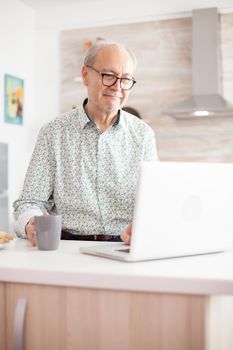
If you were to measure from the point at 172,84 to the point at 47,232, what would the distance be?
336 centimetres

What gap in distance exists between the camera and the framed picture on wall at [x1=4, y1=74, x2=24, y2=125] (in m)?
4.65

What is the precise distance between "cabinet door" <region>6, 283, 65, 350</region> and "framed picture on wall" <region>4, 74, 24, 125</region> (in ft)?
11.3

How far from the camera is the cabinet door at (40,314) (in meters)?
1.30

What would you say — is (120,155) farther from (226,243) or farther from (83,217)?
(226,243)

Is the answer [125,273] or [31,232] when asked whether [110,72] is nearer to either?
[31,232]

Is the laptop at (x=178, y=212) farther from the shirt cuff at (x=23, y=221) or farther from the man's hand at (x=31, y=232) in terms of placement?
the shirt cuff at (x=23, y=221)

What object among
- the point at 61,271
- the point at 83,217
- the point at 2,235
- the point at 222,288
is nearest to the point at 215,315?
the point at 222,288

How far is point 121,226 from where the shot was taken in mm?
2074

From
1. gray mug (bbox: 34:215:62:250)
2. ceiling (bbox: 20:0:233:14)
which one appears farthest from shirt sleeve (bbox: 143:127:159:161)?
ceiling (bbox: 20:0:233:14)

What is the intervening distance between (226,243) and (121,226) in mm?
560

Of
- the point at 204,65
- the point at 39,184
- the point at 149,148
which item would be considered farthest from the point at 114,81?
the point at 204,65

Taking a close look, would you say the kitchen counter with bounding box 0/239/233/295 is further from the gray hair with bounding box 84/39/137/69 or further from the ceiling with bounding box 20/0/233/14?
the ceiling with bounding box 20/0/233/14

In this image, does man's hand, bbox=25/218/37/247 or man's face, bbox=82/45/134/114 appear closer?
man's hand, bbox=25/218/37/247

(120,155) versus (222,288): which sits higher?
(120,155)
